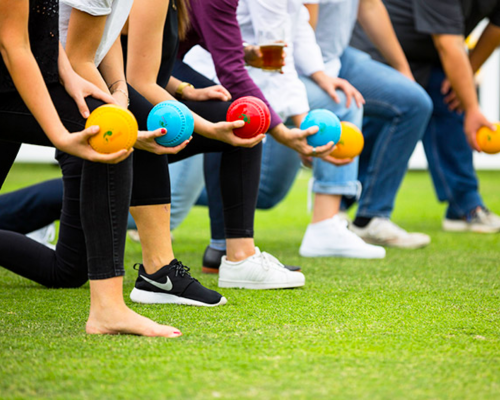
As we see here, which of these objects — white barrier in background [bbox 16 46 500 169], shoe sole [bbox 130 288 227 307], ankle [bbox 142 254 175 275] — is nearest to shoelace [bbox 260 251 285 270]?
shoe sole [bbox 130 288 227 307]

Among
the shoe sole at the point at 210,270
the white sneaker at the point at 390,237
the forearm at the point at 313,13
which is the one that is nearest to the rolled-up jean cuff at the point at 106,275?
the shoe sole at the point at 210,270

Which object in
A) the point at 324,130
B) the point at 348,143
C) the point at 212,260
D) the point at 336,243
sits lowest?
the point at 336,243

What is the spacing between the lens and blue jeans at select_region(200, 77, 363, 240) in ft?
11.0

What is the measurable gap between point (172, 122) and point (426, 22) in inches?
99.7

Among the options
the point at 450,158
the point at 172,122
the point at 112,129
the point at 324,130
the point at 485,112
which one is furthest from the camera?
the point at 485,112

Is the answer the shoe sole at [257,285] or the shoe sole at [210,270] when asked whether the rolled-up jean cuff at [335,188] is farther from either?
the shoe sole at [257,285]

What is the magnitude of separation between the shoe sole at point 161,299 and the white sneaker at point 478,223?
264 centimetres

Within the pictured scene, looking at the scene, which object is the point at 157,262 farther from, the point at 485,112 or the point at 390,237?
the point at 485,112

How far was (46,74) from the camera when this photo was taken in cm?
177

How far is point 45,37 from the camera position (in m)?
1.78

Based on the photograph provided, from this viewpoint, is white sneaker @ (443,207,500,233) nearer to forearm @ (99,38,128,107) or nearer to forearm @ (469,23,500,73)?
forearm @ (469,23,500,73)

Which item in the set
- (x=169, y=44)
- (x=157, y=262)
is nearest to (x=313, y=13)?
(x=169, y=44)

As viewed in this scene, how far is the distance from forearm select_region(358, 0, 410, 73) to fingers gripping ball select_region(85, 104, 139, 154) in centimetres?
263

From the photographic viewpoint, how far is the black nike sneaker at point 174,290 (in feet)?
7.14
